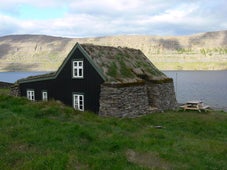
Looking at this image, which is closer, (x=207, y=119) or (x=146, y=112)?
(x=207, y=119)

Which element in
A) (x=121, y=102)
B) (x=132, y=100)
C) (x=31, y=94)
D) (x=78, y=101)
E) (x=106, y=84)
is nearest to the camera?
(x=121, y=102)

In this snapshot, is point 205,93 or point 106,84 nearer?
point 106,84

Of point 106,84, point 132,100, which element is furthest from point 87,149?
point 132,100

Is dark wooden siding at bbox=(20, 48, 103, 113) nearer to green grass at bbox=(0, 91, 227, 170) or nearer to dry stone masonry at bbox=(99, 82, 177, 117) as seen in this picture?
dry stone masonry at bbox=(99, 82, 177, 117)

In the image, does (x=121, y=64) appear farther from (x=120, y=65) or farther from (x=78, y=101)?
(x=78, y=101)

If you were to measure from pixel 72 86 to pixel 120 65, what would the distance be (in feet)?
16.7

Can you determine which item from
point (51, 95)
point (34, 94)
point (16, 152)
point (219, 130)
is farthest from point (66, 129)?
point (34, 94)

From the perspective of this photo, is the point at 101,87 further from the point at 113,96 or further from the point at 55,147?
the point at 55,147

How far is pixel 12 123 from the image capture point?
49.9ft

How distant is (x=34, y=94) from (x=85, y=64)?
8839 millimetres

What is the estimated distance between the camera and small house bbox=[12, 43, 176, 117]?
27.6 m

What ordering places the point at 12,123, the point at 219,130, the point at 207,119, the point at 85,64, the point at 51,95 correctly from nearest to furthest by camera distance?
the point at 12,123 → the point at 219,130 → the point at 207,119 → the point at 85,64 → the point at 51,95

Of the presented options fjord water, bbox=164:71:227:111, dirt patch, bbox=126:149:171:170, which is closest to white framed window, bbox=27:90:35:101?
fjord water, bbox=164:71:227:111

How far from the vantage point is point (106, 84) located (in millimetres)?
27547
